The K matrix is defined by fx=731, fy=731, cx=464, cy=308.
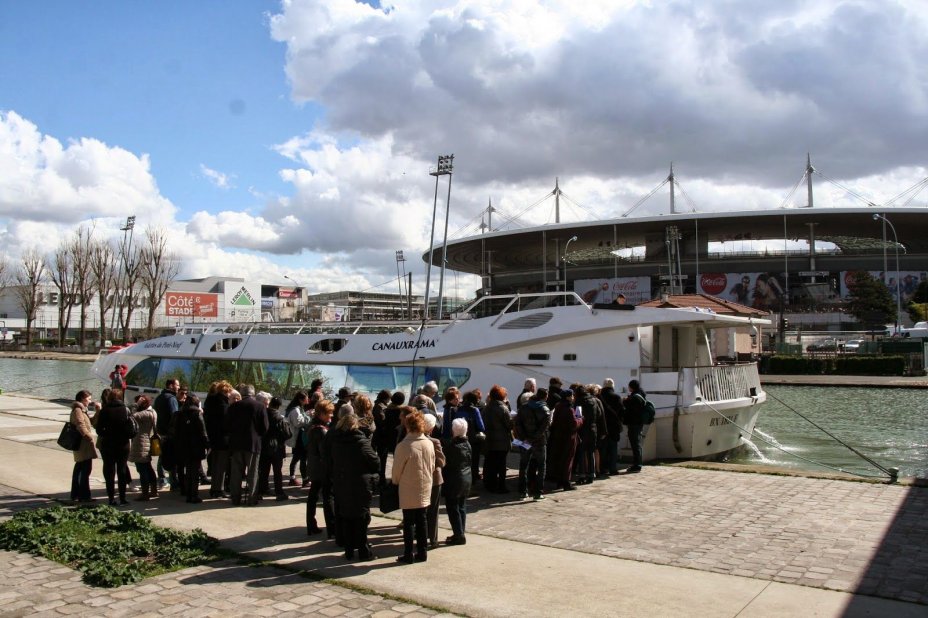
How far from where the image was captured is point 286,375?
18375mm

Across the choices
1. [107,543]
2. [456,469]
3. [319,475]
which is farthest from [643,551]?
[107,543]

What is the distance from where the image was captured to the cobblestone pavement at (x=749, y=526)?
685 centimetres

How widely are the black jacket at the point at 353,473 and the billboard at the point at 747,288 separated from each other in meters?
81.5

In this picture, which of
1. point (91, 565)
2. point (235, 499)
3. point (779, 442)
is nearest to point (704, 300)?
point (779, 442)

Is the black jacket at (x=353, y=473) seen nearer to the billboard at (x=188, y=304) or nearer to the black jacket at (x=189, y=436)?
the black jacket at (x=189, y=436)

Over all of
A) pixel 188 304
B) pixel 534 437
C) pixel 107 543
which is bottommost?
pixel 107 543

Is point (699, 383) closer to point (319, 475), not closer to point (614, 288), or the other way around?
point (319, 475)

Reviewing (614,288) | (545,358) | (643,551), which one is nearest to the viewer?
(643,551)

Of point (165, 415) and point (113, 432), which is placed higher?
point (165, 415)

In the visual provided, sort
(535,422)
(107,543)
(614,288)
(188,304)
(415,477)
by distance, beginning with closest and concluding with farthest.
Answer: (415,477) → (107,543) → (535,422) → (614,288) → (188,304)

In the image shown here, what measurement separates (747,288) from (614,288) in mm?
14955

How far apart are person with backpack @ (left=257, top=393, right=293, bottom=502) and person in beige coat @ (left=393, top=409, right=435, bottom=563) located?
327 centimetres

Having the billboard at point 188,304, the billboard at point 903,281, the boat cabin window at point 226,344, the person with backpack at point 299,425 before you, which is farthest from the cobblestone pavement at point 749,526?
the billboard at point 188,304

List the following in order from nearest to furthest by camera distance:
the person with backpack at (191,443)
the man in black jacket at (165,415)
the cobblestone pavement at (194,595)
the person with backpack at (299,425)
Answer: the cobblestone pavement at (194,595)
the person with backpack at (191,443)
the man in black jacket at (165,415)
the person with backpack at (299,425)
